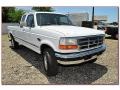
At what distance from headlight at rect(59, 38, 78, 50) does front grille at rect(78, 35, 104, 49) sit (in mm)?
161

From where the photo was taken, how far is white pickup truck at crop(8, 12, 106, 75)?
4.49 m

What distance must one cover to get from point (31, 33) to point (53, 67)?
1649 millimetres

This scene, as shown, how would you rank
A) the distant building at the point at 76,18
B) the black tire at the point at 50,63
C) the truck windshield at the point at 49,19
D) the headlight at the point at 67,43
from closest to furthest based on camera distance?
the headlight at the point at 67,43 → the black tire at the point at 50,63 → the truck windshield at the point at 49,19 → the distant building at the point at 76,18

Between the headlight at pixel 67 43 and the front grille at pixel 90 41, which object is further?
the front grille at pixel 90 41

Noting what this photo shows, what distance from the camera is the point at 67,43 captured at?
4469 millimetres

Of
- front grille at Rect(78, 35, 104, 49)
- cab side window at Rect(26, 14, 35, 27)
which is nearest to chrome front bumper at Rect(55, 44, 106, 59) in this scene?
front grille at Rect(78, 35, 104, 49)

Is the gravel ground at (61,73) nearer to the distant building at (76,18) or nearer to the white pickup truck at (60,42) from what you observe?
the white pickup truck at (60,42)

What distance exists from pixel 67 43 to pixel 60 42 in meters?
0.15

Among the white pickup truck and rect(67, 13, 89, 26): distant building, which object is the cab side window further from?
rect(67, 13, 89, 26): distant building

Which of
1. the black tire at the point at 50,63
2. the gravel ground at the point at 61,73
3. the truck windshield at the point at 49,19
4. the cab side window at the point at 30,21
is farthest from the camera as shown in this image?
the cab side window at the point at 30,21

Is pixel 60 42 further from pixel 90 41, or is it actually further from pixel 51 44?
pixel 90 41

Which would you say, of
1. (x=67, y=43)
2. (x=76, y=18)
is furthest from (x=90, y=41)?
(x=76, y=18)

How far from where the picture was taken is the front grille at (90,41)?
4639 mm

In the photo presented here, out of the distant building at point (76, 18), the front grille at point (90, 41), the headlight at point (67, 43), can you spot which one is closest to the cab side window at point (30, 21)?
the distant building at point (76, 18)
